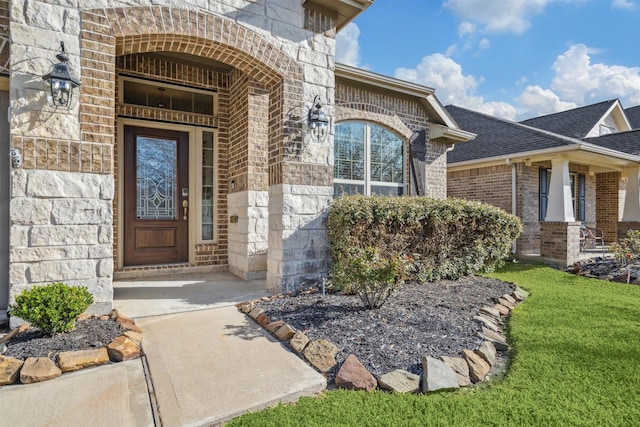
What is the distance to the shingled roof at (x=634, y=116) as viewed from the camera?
14874 millimetres

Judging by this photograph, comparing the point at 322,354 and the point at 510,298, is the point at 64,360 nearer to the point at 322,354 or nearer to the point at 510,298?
the point at 322,354

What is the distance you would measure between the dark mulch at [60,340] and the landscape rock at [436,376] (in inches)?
96.5

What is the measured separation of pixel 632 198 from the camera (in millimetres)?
9969

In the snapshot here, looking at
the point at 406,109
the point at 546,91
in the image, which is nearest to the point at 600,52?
the point at 406,109

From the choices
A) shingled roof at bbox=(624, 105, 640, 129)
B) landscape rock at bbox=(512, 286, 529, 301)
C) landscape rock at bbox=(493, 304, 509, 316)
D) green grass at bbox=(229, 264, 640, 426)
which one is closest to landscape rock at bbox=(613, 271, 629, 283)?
landscape rock at bbox=(512, 286, 529, 301)

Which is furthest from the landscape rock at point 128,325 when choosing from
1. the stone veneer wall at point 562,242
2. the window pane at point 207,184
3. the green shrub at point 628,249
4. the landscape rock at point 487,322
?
the green shrub at point 628,249

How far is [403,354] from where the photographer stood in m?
2.68

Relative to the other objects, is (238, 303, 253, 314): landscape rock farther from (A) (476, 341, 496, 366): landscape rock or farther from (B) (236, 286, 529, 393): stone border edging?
(A) (476, 341, 496, 366): landscape rock

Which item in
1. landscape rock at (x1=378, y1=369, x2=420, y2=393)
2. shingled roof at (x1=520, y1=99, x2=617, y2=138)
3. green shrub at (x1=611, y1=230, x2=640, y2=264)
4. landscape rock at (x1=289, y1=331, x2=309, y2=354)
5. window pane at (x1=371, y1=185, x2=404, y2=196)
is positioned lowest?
landscape rock at (x1=378, y1=369, x2=420, y2=393)

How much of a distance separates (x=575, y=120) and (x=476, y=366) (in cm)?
1418

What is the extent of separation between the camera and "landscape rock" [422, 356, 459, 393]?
2.32 m

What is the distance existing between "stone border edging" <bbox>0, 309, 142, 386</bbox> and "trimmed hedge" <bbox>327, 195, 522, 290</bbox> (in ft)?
7.08

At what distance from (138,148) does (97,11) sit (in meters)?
2.32

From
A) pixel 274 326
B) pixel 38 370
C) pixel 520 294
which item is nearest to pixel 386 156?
pixel 520 294
